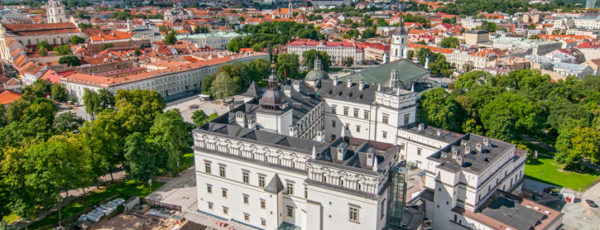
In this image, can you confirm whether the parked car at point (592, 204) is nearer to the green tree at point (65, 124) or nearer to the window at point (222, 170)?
the window at point (222, 170)

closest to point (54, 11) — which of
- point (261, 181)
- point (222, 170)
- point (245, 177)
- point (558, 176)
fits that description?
point (222, 170)

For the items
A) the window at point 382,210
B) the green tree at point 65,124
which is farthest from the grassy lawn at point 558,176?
the green tree at point 65,124

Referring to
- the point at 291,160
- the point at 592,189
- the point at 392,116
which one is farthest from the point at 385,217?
the point at 592,189

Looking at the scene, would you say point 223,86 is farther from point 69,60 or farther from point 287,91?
point 69,60

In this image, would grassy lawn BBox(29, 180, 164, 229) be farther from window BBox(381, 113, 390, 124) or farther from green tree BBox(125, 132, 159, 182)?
window BBox(381, 113, 390, 124)

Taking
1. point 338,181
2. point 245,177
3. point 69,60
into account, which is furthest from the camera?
point 69,60

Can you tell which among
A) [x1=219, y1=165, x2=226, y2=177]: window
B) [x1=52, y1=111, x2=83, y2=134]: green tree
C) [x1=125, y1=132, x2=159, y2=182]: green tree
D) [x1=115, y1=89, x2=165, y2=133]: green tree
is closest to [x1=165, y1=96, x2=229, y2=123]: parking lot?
[x1=115, y1=89, x2=165, y2=133]: green tree
